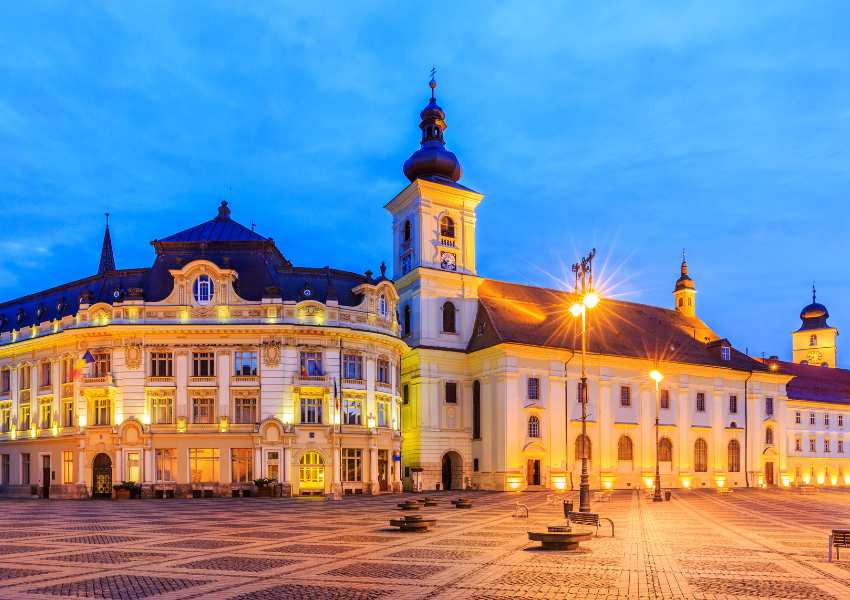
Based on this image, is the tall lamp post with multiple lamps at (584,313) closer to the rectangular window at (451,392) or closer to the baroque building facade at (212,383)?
the baroque building facade at (212,383)

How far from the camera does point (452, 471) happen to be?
2729 inches

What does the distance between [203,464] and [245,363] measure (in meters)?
6.88

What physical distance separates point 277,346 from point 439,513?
20.7m

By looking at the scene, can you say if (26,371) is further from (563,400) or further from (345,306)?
(563,400)

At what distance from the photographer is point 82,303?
182 ft

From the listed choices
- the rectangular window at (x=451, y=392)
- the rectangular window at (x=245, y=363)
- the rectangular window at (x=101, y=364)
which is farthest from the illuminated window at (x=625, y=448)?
the rectangular window at (x=101, y=364)

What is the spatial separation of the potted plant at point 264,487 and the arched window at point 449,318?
75.6 ft

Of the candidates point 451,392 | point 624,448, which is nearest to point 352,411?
point 451,392

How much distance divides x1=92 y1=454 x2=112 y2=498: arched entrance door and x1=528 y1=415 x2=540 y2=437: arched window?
32.2 m

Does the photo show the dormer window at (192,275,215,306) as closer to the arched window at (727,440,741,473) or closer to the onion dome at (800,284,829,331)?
the arched window at (727,440,741,473)

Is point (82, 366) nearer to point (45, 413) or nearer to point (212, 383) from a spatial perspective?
point (45, 413)

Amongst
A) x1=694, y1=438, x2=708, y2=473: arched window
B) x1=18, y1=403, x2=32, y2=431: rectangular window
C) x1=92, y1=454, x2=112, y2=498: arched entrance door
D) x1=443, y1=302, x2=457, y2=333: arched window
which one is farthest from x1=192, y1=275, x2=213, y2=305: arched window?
x1=694, y1=438, x2=708, y2=473: arched window

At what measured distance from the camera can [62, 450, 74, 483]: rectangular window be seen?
54.6 meters

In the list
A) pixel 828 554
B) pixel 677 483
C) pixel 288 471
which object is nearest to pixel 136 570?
pixel 828 554
